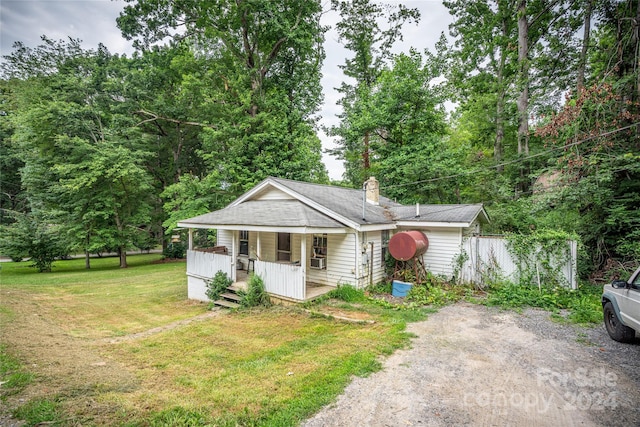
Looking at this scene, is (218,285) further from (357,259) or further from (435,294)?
(435,294)

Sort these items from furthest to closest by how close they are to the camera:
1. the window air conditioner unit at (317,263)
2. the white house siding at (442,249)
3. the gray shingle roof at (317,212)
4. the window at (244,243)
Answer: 1. the window at (244,243)
2. the white house siding at (442,249)
3. the window air conditioner unit at (317,263)
4. the gray shingle roof at (317,212)

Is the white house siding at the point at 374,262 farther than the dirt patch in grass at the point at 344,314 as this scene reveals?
Yes

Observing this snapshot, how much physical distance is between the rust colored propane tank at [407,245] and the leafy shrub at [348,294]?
6.66 ft

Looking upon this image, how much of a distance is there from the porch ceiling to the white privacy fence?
16.8ft

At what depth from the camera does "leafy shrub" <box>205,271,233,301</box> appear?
1000 centimetres

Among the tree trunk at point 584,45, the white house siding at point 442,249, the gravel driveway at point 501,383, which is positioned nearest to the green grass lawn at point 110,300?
the gravel driveway at point 501,383

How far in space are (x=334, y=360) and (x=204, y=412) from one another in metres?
2.25

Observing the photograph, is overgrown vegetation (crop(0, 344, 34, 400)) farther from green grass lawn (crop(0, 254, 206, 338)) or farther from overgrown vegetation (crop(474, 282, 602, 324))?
overgrown vegetation (crop(474, 282, 602, 324))

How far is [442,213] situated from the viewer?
11633mm

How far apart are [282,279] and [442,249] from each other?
6.37 metres

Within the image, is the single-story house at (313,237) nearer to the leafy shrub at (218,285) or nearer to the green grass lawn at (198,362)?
the leafy shrub at (218,285)

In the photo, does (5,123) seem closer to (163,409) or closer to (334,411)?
(163,409)

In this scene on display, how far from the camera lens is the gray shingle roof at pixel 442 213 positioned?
34.9 feet

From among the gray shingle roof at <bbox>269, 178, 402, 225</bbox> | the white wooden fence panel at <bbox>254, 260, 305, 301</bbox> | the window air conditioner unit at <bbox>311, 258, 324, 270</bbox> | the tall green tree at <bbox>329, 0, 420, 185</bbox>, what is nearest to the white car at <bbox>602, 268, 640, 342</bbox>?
the gray shingle roof at <bbox>269, 178, 402, 225</bbox>
